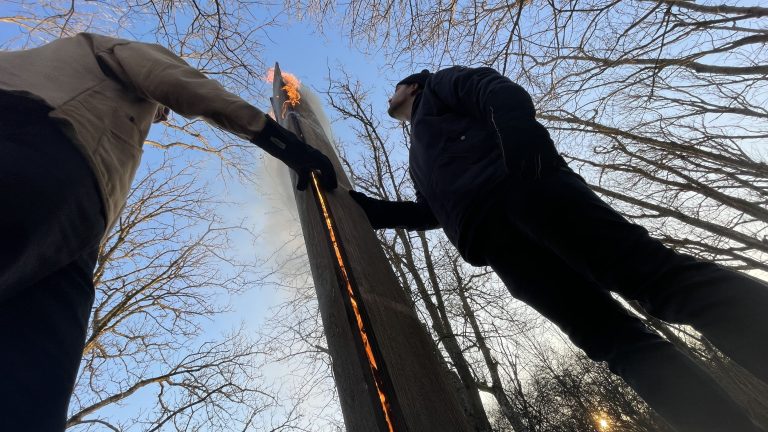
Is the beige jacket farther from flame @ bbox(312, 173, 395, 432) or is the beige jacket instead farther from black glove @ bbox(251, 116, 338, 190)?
flame @ bbox(312, 173, 395, 432)

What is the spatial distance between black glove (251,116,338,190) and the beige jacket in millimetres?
82

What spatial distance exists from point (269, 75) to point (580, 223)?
4512mm

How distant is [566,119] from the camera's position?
20.0 feet

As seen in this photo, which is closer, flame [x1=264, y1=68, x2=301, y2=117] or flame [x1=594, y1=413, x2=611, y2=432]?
flame [x1=264, y1=68, x2=301, y2=117]

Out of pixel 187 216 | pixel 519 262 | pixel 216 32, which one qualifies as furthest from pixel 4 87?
pixel 187 216

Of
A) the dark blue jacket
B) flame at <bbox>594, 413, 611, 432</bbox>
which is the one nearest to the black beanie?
the dark blue jacket

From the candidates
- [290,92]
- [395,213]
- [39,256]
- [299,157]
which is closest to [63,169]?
[39,256]

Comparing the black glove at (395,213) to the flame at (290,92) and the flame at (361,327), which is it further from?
the flame at (290,92)

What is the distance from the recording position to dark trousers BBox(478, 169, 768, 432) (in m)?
0.85

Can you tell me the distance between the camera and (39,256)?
3.04 feet

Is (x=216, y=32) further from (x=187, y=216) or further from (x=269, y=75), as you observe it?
(x=187, y=216)

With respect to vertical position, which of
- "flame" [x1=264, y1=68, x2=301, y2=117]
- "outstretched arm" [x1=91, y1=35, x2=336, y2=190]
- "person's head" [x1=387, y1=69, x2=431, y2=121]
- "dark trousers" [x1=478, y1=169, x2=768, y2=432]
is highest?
"flame" [x1=264, y1=68, x2=301, y2=117]

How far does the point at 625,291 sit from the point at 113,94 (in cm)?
172

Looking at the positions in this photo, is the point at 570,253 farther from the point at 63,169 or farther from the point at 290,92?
the point at 290,92
